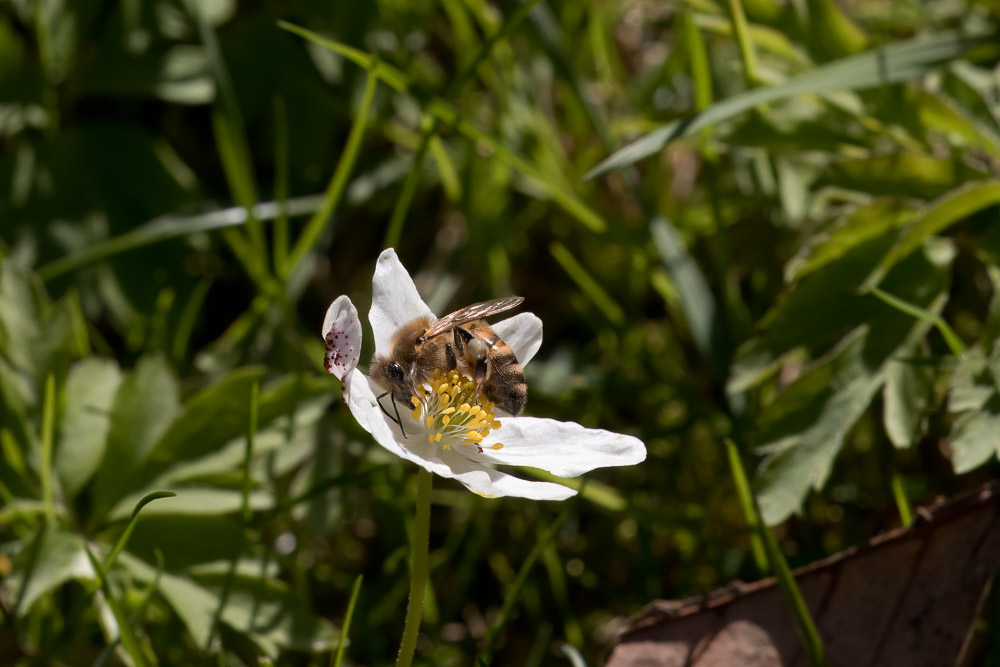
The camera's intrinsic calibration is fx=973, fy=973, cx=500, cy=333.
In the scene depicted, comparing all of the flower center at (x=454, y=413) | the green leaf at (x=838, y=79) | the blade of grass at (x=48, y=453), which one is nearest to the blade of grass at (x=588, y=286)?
the green leaf at (x=838, y=79)

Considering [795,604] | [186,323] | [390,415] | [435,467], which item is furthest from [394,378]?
[186,323]

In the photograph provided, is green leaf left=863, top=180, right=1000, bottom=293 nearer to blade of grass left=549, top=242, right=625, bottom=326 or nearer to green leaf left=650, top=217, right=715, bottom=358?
green leaf left=650, top=217, right=715, bottom=358

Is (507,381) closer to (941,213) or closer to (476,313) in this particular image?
(476,313)

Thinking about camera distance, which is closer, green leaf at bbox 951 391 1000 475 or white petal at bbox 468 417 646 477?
white petal at bbox 468 417 646 477

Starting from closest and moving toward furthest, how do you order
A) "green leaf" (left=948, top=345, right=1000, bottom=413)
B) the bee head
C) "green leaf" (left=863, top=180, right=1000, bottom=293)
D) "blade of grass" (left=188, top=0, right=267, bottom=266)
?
1. the bee head
2. "green leaf" (left=948, top=345, right=1000, bottom=413)
3. "green leaf" (left=863, top=180, right=1000, bottom=293)
4. "blade of grass" (left=188, top=0, right=267, bottom=266)

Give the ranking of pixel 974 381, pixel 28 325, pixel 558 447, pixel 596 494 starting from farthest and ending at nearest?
pixel 596 494 → pixel 28 325 → pixel 974 381 → pixel 558 447

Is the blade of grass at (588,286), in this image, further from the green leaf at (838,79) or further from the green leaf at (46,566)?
the green leaf at (46,566)

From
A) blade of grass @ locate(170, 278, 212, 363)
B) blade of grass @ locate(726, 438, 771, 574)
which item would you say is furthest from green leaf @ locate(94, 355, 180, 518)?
blade of grass @ locate(726, 438, 771, 574)
